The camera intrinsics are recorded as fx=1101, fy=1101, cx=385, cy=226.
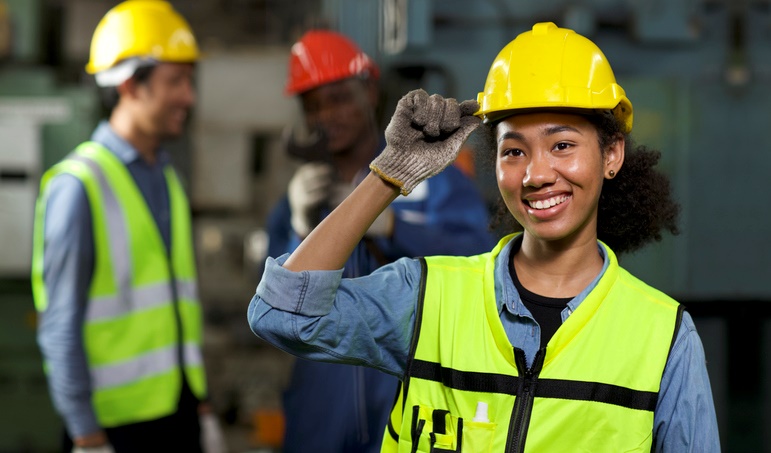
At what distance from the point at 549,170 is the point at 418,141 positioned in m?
0.21

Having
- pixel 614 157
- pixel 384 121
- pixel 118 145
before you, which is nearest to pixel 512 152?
pixel 614 157

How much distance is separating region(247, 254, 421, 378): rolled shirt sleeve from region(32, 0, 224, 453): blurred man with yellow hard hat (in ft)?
4.72

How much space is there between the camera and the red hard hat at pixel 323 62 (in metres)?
3.11

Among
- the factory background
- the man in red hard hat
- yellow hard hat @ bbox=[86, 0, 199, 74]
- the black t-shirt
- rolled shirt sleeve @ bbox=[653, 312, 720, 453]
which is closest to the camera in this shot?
rolled shirt sleeve @ bbox=[653, 312, 720, 453]

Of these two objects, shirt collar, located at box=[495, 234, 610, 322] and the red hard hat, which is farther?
the red hard hat

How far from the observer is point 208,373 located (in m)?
5.11

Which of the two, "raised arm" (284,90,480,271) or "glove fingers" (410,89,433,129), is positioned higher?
"glove fingers" (410,89,433,129)

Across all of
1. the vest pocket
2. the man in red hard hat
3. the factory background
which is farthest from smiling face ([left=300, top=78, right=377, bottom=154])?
the vest pocket

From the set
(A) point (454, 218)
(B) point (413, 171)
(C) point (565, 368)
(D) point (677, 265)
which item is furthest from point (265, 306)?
(D) point (677, 265)

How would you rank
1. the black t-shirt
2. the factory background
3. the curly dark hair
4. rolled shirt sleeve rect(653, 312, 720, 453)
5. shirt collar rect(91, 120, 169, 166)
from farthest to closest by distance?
the factory background, shirt collar rect(91, 120, 169, 166), the curly dark hair, the black t-shirt, rolled shirt sleeve rect(653, 312, 720, 453)

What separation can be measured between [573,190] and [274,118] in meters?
3.37

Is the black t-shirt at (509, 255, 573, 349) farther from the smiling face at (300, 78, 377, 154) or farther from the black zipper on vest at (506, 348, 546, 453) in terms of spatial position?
the smiling face at (300, 78, 377, 154)

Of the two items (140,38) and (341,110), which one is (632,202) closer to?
(341,110)

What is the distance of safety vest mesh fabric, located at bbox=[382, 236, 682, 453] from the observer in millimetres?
1632
